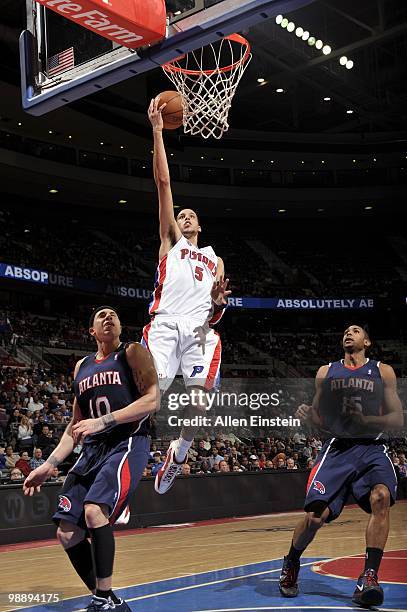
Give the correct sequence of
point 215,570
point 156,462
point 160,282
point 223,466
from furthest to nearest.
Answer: point 223,466 → point 156,462 → point 215,570 → point 160,282

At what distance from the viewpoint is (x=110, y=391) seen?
15.9 ft

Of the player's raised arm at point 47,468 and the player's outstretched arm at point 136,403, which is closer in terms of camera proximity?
the player's outstretched arm at point 136,403

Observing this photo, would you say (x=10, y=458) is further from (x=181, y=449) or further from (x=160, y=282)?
(x=160, y=282)

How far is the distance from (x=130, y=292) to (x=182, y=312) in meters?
17.4

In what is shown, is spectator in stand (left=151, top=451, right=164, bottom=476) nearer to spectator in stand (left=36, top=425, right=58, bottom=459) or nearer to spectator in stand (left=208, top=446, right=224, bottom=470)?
spectator in stand (left=208, top=446, right=224, bottom=470)

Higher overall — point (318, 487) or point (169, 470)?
point (169, 470)

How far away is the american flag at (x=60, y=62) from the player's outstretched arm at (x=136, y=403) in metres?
2.29

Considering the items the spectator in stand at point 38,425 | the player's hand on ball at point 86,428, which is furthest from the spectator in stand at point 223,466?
the player's hand on ball at point 86,428

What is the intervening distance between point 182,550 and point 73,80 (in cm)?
563

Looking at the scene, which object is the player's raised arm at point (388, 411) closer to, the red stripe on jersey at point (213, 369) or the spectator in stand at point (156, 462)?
the red stripe on jersey at point (213, 369)

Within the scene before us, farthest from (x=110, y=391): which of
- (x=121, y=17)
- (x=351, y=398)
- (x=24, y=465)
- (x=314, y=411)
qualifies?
(x=24, y=465)

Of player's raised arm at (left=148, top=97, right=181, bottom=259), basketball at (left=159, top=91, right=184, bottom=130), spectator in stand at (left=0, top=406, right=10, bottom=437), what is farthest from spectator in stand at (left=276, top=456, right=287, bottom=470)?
basketball at (left=159, top=91, right=184, bottom=130)

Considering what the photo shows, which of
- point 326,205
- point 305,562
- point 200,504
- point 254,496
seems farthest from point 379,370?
point 326,205

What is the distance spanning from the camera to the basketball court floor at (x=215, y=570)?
541 cm
